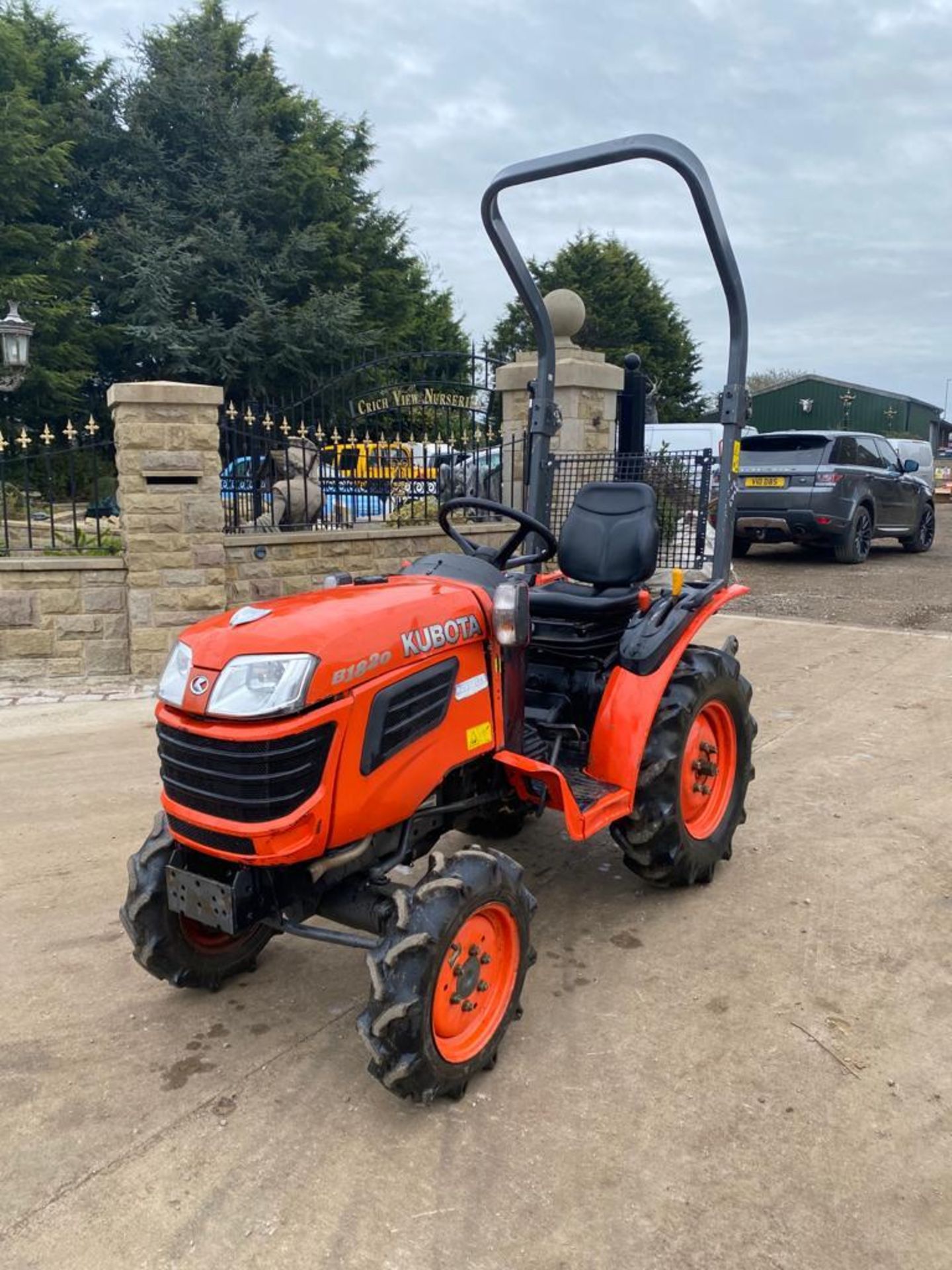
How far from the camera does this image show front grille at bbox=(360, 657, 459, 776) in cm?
232

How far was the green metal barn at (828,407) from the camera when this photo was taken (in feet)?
124

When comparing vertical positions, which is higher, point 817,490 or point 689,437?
point 689,437

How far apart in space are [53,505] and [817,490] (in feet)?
26.9

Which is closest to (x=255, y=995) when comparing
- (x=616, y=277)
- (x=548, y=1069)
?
(x=548, y=1069)

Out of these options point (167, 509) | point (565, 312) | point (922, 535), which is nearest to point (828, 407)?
point (922, 535)

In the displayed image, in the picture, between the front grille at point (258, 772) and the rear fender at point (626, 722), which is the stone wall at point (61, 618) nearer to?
the rear fender at point (626, 722)

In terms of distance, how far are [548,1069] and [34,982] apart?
1.57 meters

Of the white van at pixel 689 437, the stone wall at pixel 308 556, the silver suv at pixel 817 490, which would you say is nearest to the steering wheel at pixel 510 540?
the stone wall at pixel 308 556

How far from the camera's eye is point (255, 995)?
2.79m

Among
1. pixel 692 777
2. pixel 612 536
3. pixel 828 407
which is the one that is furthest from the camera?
pixel 828 407

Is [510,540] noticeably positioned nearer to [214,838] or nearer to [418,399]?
[214,838]

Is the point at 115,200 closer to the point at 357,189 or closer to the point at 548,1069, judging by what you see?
the point at 357,189

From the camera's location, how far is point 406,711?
7.92 feet

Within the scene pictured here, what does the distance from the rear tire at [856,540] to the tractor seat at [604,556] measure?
340 inches
